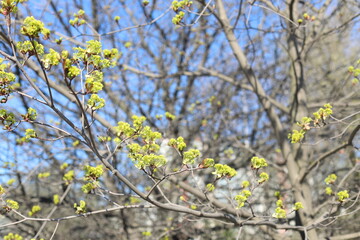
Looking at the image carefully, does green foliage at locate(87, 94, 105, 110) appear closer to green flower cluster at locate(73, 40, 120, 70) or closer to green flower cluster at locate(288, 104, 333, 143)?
green flower cluster at locate(73, 40, 120, 70)

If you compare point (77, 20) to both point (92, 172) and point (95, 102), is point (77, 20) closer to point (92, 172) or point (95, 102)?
point (95, 102)

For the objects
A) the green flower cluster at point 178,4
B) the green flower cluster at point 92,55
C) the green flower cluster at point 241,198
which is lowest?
the green flower cluster at point 241,198

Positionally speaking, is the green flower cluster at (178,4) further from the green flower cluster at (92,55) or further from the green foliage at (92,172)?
the green foliage at (92,172)

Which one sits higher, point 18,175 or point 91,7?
point 91,7

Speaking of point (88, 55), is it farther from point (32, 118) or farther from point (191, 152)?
point (191, 152)

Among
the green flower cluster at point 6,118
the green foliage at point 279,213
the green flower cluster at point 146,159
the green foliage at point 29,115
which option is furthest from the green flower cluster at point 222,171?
the green flower cluster at point 6,118

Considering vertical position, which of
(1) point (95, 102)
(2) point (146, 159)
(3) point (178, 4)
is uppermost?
(3) point (178, 4)

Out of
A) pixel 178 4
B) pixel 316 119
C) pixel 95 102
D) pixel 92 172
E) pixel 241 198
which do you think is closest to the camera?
pixel 95 102

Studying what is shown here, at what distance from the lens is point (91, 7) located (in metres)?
7.07

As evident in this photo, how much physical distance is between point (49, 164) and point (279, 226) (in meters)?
4.15

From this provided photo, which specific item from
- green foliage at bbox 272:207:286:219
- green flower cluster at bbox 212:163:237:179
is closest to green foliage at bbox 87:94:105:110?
green flower cluster at bbox 212:163:237:179

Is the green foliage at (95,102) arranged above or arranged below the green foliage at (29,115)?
above

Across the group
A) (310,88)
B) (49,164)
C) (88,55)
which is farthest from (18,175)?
(310,88)

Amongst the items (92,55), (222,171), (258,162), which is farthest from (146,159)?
(258,162)
